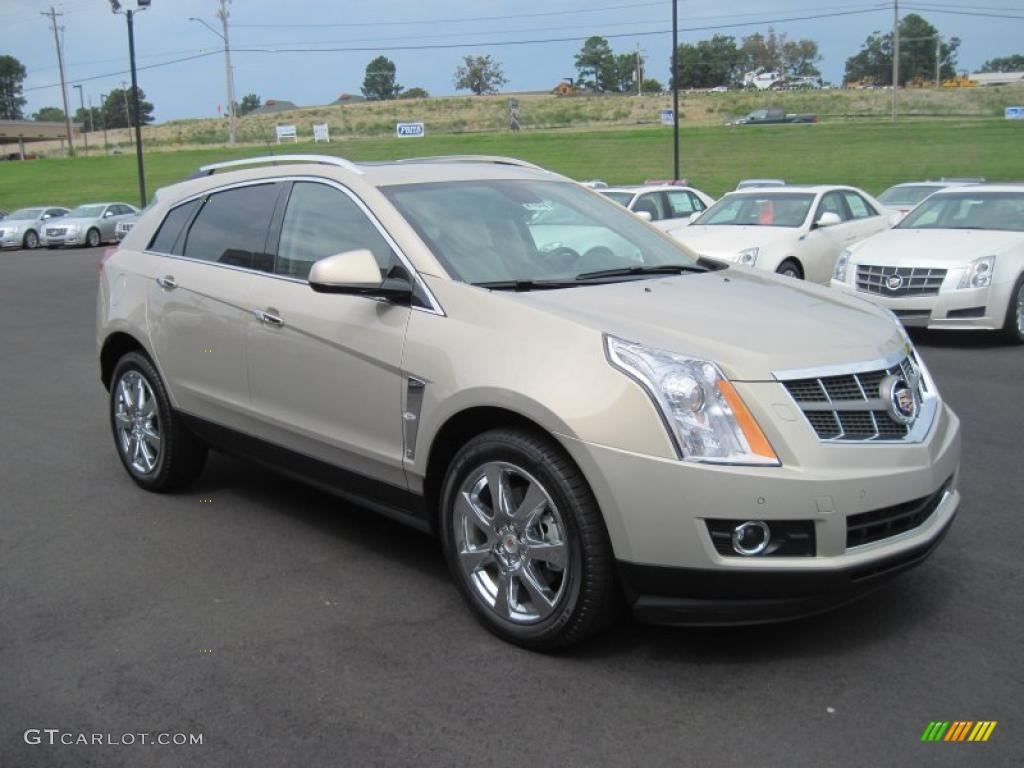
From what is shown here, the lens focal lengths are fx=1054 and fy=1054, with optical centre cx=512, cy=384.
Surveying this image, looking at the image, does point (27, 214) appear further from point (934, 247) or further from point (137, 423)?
point (137, 423)

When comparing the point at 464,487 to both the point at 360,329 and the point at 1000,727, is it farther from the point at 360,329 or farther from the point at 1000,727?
the point at 1000,727

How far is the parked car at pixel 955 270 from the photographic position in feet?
33.3

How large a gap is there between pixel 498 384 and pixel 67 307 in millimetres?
14250

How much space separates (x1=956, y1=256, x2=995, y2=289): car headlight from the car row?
28776mm

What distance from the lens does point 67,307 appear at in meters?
16.2

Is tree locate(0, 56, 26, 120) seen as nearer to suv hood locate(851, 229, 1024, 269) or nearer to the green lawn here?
the green lawn

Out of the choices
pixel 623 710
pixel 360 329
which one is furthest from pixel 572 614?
pixel 360 329

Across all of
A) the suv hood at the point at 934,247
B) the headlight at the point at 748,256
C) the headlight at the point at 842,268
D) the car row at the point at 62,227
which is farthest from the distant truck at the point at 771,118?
the headlight at the point at 842,268

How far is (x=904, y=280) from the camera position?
34.4 feet

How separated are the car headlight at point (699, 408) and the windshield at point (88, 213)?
34.3 meters

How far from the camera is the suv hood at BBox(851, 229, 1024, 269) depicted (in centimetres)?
1038

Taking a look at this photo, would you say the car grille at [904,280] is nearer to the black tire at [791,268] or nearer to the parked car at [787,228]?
the parked car at [787,228]

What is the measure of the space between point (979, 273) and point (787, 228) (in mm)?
3350

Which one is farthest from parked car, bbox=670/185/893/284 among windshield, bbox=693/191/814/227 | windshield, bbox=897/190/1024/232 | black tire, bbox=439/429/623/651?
black tire, bbox=439/429/623/651
